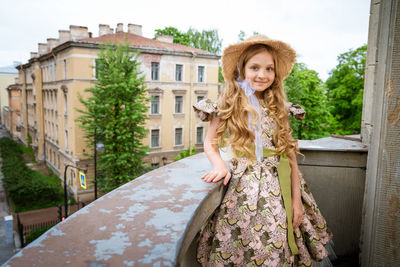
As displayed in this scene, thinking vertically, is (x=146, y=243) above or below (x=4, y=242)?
above

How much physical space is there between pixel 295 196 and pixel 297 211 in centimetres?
10

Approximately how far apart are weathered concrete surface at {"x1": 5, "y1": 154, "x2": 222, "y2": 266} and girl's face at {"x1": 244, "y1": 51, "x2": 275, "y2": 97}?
39.0 inches

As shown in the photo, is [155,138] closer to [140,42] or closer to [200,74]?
[200,74]

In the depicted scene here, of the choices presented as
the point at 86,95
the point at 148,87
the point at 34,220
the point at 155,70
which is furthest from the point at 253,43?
the point at 155,70

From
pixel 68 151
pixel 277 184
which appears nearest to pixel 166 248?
pixel 277 184

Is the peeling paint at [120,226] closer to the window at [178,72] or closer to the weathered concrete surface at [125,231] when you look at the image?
the weathered concrete surface at [125,231]

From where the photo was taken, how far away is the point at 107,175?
54.9ft

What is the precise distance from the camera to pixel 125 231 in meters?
1.01

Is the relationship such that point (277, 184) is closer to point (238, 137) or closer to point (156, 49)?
point (238, 137)

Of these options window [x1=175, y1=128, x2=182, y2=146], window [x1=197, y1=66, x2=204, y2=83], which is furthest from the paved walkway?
window [x1=197, y1=66, x2=204, y2=83]

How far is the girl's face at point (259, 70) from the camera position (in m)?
2.15

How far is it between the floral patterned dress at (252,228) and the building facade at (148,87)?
19.7 m

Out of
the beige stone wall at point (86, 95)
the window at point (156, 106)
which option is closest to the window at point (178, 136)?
the beige stone wall at point (86, 95)

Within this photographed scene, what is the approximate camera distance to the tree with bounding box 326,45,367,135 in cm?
2156
